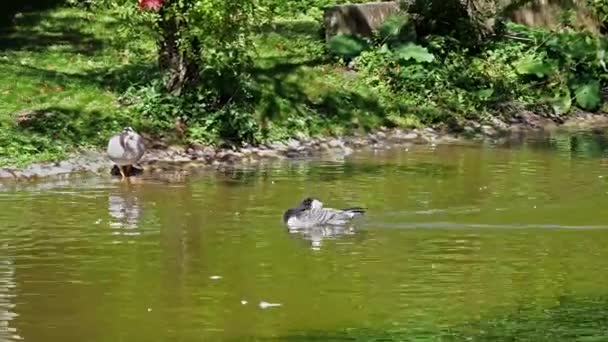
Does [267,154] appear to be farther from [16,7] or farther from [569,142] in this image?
[16,7]

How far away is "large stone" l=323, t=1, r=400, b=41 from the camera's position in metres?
24.3

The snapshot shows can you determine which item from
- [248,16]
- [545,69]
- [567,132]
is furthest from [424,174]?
[545,69]

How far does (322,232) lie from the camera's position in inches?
550

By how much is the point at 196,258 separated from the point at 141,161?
5423 millimetres

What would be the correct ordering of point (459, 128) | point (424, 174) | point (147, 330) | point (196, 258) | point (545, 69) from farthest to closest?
point (545, 69), point (459, 128), point (424, 174), point (196, 258), point (147, 330)

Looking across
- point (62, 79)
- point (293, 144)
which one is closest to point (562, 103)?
point (293, 144)

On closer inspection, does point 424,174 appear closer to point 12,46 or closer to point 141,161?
point 141,161

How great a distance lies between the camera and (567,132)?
72.8 ft

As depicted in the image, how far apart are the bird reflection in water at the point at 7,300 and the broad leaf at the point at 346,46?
11.8 meters

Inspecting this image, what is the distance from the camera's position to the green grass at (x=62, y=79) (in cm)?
1834

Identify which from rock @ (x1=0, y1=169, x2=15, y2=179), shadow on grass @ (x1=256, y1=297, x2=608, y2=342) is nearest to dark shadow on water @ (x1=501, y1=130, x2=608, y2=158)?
rock @ (x1=0, y1=169, x2=15, y2=179)

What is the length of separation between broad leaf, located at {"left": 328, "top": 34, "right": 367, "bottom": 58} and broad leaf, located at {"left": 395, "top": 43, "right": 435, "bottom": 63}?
64 cm

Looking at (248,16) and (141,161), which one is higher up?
(248,16)

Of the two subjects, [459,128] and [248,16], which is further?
[459,128]
